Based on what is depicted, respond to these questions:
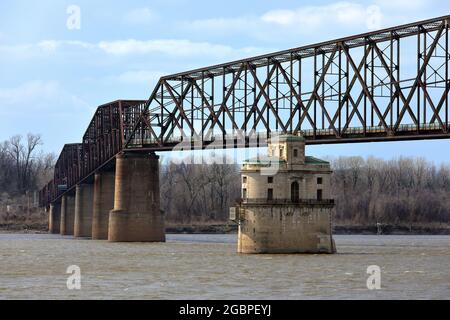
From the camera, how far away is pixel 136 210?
517ft

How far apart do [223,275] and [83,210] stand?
345ft

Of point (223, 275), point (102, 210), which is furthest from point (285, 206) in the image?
point (102, 210)

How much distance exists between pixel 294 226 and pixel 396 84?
1700 cm

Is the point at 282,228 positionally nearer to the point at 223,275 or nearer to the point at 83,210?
the point at 223,275

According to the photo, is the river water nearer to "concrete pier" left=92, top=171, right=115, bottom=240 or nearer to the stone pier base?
the stone pier base

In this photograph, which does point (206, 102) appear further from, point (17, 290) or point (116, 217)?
point (17, 290)

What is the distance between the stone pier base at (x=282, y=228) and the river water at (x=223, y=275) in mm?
2642

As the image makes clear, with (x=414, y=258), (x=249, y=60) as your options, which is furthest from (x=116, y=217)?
(x=414, y=258)

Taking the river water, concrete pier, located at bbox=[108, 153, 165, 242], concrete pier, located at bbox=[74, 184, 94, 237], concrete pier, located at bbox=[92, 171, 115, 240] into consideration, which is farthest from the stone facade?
concrete pier, located at bbox=[74, 184, 94, 237]

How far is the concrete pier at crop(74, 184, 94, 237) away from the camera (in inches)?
7559

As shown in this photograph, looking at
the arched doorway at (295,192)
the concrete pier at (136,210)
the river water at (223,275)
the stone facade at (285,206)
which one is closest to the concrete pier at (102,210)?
the concrete pier at (136,210)

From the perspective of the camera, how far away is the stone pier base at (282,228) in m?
117

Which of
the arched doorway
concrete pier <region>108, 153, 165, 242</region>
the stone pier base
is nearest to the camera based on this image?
the stone pier base

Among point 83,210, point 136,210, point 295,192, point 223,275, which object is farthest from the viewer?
point 83,210
